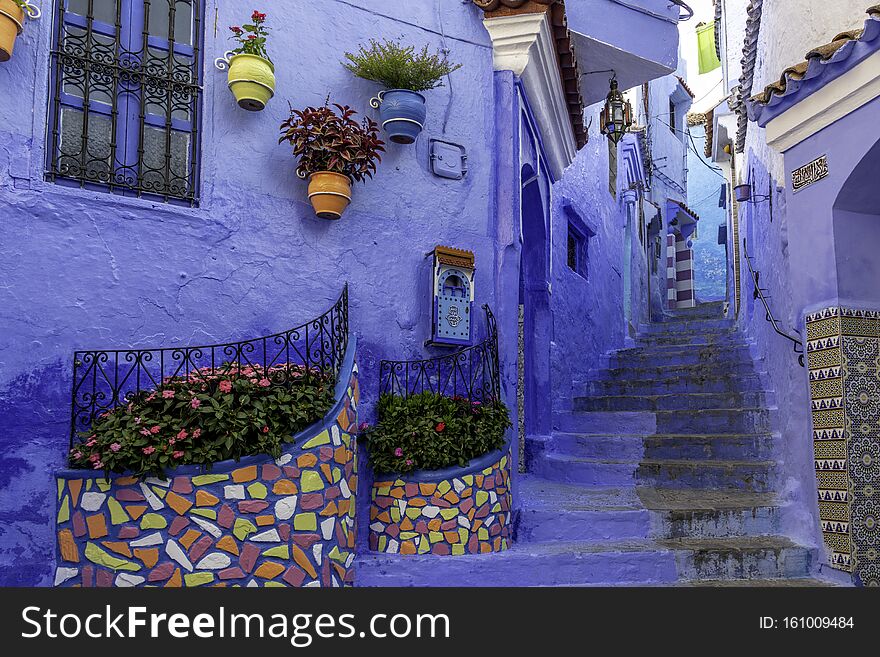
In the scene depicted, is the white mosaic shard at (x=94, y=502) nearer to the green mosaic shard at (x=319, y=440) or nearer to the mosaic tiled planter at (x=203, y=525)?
the mosaic tiled planter at (x=203, y=525)

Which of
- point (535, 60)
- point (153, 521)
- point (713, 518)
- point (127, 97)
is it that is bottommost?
point (713, 518)

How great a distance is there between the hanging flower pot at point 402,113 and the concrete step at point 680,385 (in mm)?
4994

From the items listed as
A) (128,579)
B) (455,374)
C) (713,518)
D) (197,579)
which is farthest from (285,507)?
(713,518)

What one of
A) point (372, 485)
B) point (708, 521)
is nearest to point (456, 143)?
point (372, 485)

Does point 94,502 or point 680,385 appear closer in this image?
point 94,502

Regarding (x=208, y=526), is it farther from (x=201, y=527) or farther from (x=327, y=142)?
(x=327, y=142)

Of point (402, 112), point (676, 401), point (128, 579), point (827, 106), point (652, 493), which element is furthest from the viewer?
point (676, 401)

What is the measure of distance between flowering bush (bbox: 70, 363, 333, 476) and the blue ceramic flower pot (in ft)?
7.25

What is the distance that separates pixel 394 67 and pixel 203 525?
11.7 feet

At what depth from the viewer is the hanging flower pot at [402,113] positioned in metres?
5.98

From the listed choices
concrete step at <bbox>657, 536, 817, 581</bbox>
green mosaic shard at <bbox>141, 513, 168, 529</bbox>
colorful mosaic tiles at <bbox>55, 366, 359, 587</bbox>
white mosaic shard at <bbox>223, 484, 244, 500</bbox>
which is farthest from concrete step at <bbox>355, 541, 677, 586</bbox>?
green mosaic shard at <bbox>141, 513, 168, 529</bbox>

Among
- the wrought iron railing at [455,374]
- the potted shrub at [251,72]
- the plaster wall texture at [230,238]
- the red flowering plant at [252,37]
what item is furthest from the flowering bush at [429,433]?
the red flowering plant at [252,37]

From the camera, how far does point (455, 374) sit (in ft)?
19.7

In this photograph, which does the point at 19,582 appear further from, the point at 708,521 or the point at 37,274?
the point at 708,521
